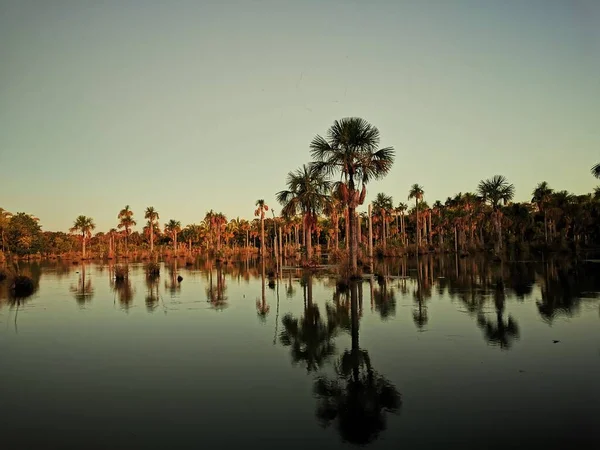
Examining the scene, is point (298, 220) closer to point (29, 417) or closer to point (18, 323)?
point (18, 323)

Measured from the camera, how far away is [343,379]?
9.59 meters

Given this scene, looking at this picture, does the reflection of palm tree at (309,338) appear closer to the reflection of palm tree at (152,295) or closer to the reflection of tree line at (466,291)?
the reflection of tree line at (466,291)

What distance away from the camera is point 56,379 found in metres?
10.4

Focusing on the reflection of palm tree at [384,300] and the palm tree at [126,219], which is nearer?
the reflection of palm tree at [384,300]

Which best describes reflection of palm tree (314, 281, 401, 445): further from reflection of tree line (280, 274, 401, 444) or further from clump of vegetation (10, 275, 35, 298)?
clump of vegetation (10, 275, 35, 298)

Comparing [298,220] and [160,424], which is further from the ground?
[298,220]

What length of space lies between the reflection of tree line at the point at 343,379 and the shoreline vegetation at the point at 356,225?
13.4m

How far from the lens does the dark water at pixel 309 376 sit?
7.01 meters

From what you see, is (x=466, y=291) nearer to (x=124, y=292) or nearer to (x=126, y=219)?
(x=124, y=292)

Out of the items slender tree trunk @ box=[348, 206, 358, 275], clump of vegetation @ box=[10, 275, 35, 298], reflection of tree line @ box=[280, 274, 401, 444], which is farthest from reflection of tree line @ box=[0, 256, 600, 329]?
Answer: reflection of tree line @ box=[280, 274, 401, 444]

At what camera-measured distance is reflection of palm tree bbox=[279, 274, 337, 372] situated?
37.4ft

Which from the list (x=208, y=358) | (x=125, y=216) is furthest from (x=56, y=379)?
(x=125, y=216)

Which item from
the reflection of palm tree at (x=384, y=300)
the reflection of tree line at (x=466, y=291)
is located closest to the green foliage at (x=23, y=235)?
the reflection of tree line at (x=466, y=291)

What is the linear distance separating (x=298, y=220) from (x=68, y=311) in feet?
251
